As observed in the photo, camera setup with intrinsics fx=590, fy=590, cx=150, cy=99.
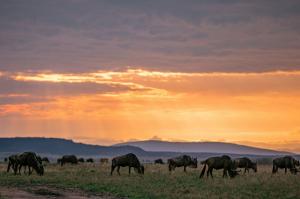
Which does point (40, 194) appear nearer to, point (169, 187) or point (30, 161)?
point (169, 187)

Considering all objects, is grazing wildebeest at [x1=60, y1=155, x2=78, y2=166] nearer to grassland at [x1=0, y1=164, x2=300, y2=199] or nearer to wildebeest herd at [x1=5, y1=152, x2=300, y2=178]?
wildebeest herd at [x1=5, y1=152, x2=300, y2=178]

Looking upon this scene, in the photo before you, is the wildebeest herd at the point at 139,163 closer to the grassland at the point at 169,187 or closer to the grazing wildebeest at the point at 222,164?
the grazing wildebeest at the point at 222,164

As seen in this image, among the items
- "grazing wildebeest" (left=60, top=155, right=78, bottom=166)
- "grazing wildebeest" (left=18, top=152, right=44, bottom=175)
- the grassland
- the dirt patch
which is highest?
"grazing wildebeest" (left=60, top=155, right=78, bottom=166)

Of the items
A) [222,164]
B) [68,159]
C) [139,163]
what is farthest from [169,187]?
[68,159]

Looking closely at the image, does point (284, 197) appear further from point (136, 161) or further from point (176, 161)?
point (176, 161)

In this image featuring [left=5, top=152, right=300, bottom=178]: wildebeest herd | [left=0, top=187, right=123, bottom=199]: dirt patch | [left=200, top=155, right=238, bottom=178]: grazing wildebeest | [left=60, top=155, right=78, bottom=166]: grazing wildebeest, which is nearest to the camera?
[left=0, top=187, right=123, bottom=199]: dirt patch

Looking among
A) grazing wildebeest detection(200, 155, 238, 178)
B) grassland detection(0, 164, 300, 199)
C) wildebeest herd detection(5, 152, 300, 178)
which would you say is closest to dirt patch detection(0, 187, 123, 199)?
grassland detection(0, 164, 300, 199)

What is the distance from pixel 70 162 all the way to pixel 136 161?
2696 centimetres

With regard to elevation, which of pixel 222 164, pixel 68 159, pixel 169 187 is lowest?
pixel 169 187

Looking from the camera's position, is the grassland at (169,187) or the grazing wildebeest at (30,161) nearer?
the grassland at (169,187)

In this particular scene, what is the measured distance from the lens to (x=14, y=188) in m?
35.7

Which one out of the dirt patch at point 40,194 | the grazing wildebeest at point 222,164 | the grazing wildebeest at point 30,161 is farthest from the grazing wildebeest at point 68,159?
the dirt patch at point 40,194

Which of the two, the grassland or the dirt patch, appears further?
the grassland

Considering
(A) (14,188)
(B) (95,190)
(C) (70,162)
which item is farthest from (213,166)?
(C) (70,162)
